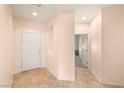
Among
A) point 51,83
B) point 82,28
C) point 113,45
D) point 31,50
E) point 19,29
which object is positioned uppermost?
point 82,28

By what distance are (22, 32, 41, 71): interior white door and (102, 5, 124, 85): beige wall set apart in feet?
11.9

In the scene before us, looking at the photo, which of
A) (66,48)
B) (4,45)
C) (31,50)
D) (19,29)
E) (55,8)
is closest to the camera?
(4,45)

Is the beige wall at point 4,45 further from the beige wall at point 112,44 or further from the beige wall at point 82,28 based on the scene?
the beige wall at point 82,28

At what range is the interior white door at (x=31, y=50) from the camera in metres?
6.19

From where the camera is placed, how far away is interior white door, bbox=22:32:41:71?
619 centimetres

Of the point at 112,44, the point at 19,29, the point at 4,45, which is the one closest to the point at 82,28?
the point at 112,44

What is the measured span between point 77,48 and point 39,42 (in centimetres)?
338

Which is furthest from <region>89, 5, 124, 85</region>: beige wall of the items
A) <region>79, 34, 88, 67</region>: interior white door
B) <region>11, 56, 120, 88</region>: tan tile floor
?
<region>79, 34, 88, 67</region>: interior white door

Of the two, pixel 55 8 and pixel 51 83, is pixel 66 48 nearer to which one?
pixel 51 83

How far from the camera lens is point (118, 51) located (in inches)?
165

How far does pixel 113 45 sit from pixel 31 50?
3952 mm

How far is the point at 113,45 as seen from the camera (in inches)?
166
